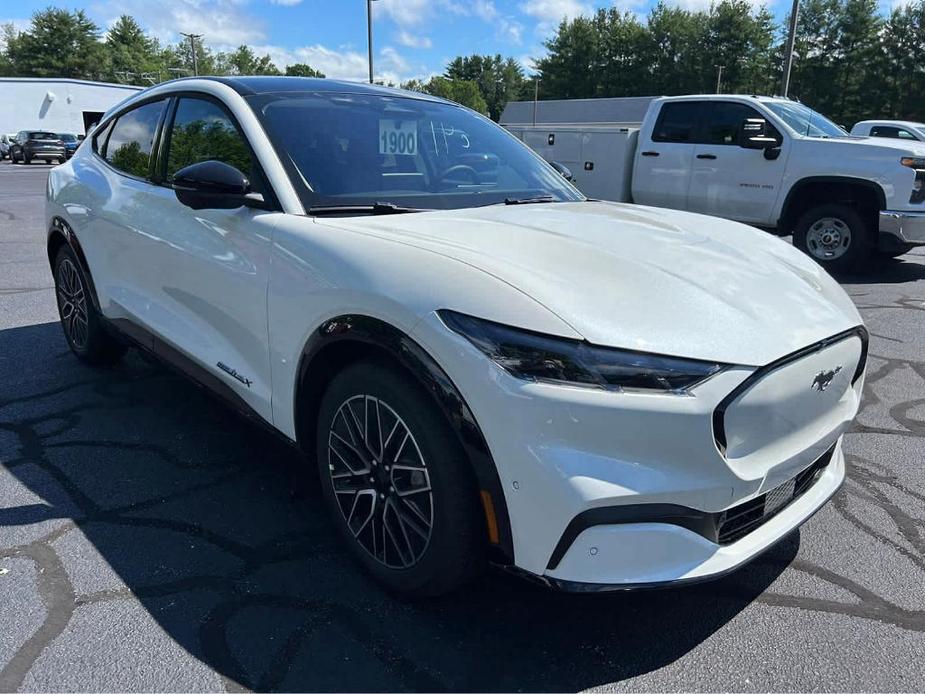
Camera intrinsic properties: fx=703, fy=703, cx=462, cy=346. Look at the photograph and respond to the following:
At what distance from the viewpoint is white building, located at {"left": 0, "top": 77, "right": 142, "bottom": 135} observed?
157 feet

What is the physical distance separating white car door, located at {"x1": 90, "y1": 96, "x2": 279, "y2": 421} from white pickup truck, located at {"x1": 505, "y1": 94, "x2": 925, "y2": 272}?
7.19 m

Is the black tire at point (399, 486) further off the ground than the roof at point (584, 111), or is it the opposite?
the roof at point (584, 111)

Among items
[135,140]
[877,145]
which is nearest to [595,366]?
[135,140]

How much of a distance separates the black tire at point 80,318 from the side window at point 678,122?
25.7 feet

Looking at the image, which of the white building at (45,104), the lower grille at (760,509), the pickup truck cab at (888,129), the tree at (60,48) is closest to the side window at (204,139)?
the lower grille at (760,509)

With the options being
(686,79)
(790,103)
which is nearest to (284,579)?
(790,103)

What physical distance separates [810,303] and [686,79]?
6664cm

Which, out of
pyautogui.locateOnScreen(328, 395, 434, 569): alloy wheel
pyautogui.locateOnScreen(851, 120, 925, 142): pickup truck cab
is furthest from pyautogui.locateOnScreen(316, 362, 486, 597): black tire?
pyautogui.locateOnScreen(851, 120, 925, 142): pickup truck cab

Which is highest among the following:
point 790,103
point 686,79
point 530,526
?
point 686,79

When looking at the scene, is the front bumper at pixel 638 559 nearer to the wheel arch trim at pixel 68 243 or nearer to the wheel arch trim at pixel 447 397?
the wheel arch trim at pixel 447 397

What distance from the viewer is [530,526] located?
1.89m

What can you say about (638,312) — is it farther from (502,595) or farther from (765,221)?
(765,221)

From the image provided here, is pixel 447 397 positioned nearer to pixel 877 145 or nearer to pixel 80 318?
pixel 80 318

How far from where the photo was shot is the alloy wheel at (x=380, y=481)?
219cm
